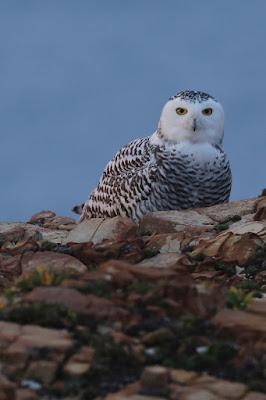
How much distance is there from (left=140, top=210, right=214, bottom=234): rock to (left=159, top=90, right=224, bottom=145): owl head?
1.18 meters

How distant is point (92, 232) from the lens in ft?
57.0

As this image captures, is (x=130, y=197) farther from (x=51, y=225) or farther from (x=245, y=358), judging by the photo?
(x=245, y=358)

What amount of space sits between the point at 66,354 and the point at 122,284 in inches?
46.9

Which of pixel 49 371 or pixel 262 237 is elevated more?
pixel 262 237

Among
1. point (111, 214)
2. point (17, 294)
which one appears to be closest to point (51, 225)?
point (111, 214)

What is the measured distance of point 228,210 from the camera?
60.4 feet

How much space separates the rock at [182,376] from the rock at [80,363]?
67 centimetres

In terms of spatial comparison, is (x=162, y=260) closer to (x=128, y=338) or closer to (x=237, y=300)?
(x=237, y=300)

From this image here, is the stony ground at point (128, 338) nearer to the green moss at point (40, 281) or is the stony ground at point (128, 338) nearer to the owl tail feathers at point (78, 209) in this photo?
the green moss at point (40, 281)

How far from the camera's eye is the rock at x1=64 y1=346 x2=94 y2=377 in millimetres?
8750

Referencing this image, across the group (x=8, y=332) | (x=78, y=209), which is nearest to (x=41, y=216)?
(x=78, y=209)

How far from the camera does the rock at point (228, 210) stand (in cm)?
1794

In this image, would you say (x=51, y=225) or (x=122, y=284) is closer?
(x=122, y=284)

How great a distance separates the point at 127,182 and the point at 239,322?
8.25m
